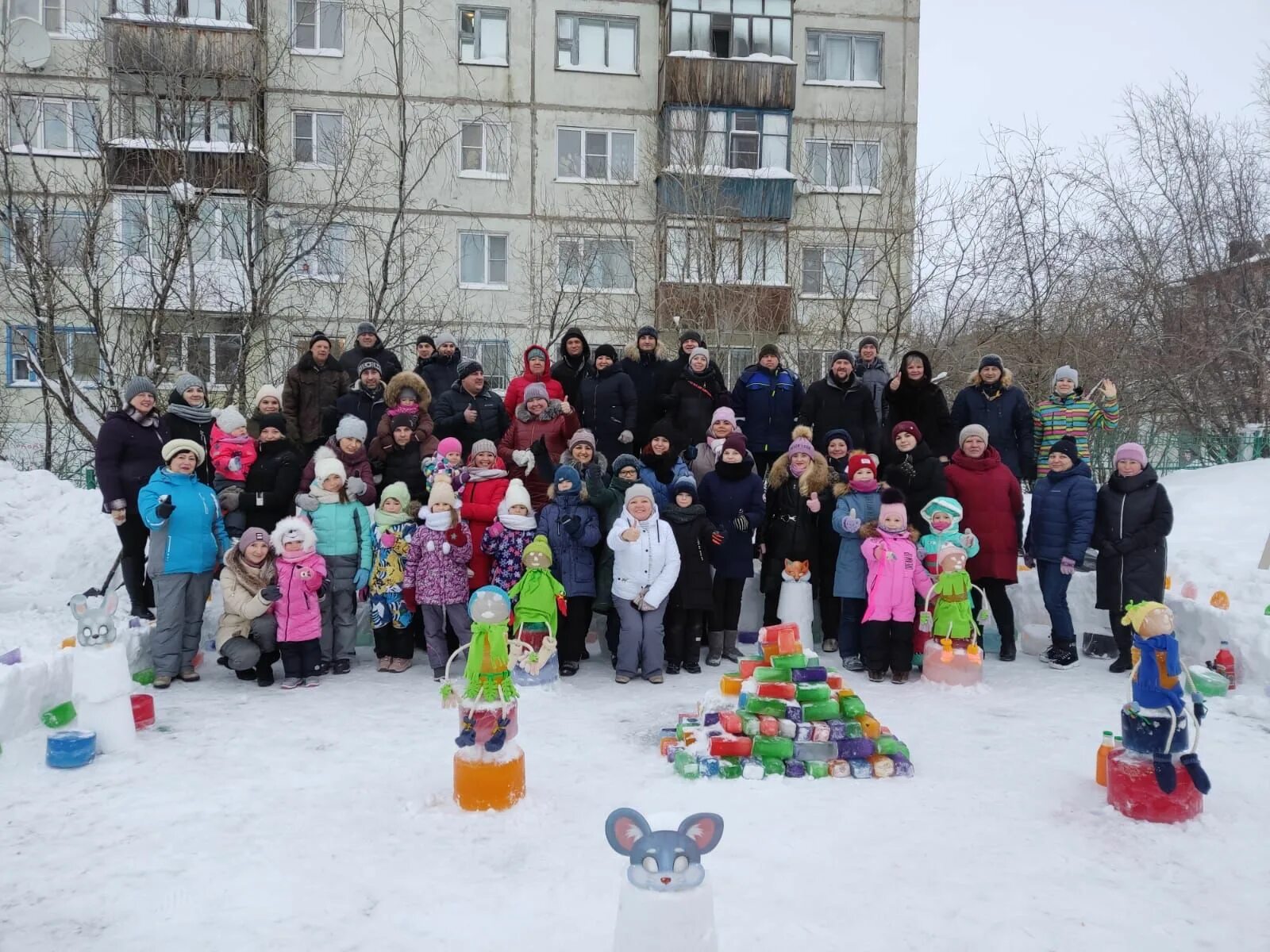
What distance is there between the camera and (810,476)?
7938 mm

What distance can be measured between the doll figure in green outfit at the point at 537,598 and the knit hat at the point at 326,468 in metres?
1.67

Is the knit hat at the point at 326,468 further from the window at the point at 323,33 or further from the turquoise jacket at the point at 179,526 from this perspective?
the window at the point at 323,33

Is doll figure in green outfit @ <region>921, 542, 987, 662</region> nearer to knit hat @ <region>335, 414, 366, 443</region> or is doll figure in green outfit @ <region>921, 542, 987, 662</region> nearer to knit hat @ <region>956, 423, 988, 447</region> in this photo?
knit hat @ <region>956, 423, 988, 447</region>

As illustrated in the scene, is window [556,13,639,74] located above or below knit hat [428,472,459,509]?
above

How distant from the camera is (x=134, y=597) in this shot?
7.82m

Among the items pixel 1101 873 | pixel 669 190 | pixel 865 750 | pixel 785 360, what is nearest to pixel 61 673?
pixel 865 750

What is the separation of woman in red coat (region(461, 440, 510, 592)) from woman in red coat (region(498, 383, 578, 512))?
0.47m

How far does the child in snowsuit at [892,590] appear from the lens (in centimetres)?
737

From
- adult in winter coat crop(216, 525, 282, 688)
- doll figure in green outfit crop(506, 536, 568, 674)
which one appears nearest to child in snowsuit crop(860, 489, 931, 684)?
doll figure in green outfit crop(506, 536, 568, 674)

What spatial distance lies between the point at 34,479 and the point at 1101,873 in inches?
440

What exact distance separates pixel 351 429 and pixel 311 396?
1307 millimetres

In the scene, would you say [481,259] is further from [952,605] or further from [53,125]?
[952,605]

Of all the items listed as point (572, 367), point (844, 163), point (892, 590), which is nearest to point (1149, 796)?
point (892, 590)

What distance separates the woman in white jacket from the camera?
24.1 ft
